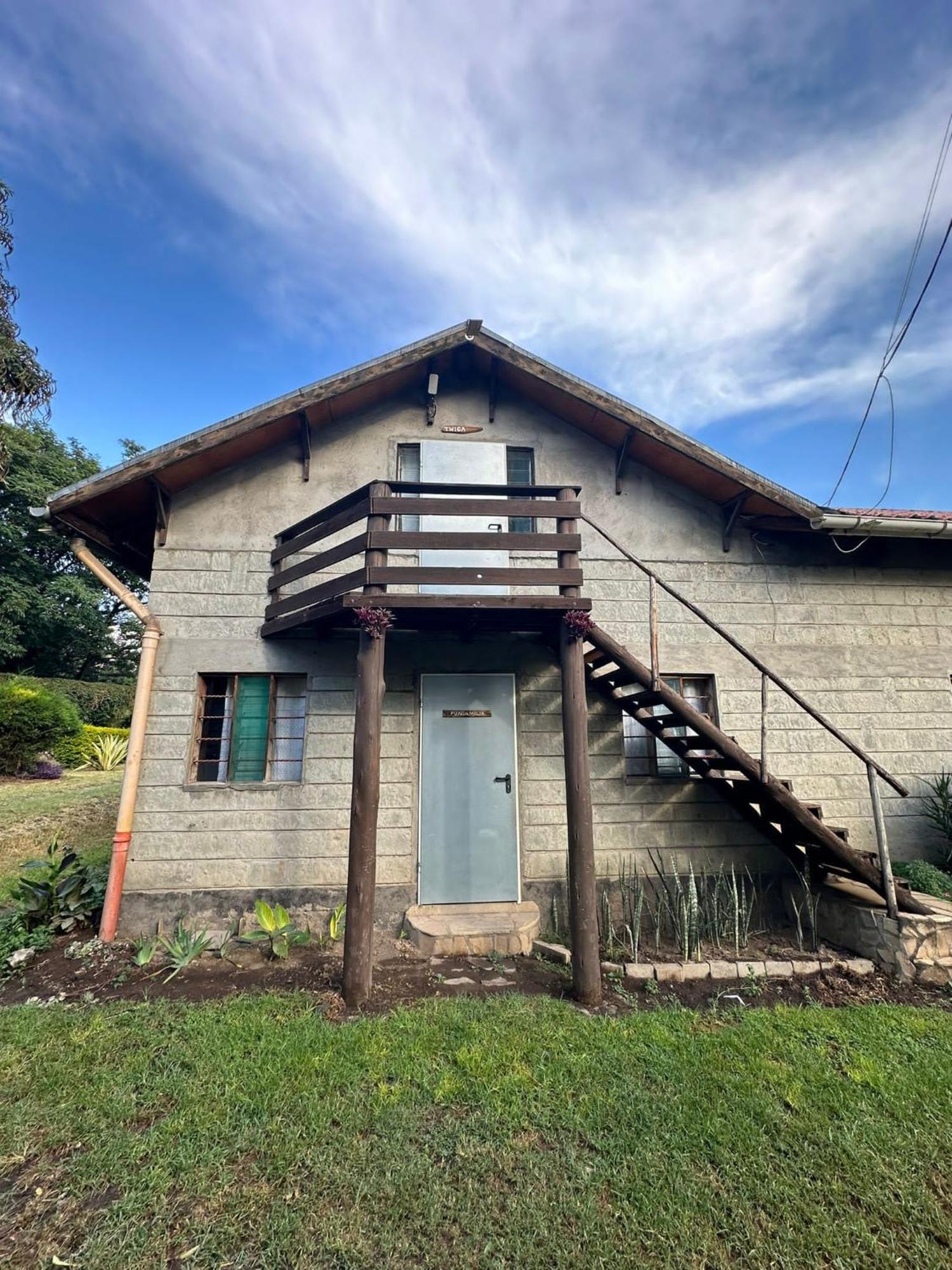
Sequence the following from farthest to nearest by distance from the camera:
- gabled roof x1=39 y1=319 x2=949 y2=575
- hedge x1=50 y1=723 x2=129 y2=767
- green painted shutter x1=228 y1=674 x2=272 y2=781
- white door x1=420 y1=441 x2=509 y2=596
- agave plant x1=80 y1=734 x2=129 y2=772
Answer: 1. agave plant x1=80 y1=734 x2=129 y2=772
2. hedge x1=50 y1=723 x2=129 y2=767
3. white door x1=420 y1=441 x2=509 y2=596
4. green painted shutter x1=228 y1=674 x2=272 y2=781
5. gabled roof x1=39 y1=319 x2=949 y2=575

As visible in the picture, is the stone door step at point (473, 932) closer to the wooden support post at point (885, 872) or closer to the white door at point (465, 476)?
the wooden support post at point (885, 872)

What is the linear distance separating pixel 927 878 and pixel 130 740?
8.05 metres

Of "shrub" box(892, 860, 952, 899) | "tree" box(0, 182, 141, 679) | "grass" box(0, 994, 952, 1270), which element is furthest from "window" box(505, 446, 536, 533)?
"tree" box(0, 182, 141, 679)

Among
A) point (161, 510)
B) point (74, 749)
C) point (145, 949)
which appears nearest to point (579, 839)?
point (145, 949)

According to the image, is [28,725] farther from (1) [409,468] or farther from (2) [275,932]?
(1) [409,468]

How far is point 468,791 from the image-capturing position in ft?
18.2

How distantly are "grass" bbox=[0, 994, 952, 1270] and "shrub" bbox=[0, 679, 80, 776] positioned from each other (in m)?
10.5

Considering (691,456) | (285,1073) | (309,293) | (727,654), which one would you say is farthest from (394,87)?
(285,1073)

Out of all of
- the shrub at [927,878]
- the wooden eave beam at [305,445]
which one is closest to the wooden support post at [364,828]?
the wooden eave beam at [305,445]

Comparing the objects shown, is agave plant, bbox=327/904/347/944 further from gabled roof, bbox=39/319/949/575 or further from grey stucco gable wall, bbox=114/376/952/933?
gabled roof, bbox=39/319/949/575

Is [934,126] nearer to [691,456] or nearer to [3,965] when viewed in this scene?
[691,456]

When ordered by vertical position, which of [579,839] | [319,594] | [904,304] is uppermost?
[904,304]

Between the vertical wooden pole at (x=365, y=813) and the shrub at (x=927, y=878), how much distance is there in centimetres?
530

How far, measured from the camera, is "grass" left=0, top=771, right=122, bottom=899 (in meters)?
7.54
